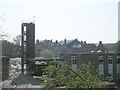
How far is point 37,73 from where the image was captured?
28.8 meters

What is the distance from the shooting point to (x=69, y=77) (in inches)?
251

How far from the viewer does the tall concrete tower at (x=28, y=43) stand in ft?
97.3

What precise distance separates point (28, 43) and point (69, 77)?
2419cm

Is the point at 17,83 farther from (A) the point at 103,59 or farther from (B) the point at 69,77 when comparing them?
(B) the point at 69,77

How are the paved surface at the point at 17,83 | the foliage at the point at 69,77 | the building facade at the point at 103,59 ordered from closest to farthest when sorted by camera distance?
the foliage at the point at 69,77, the paved surface at the point at 17,83, the building facade at the point at 103,59

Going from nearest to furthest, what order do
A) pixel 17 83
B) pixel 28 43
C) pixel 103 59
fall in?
pixel 17 83 → pixel 103 59 → pixel 28 43

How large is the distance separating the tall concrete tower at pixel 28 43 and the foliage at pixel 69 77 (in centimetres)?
2314

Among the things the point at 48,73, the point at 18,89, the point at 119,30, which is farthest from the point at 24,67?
the point at 48,73

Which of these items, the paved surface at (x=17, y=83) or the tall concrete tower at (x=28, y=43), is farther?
the tall concrete tower at (x=28, y=43)

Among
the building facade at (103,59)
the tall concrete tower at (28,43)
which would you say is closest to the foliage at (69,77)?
the building facade at (103,59)

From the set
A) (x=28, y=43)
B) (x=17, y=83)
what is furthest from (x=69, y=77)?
(x=28, y=43)

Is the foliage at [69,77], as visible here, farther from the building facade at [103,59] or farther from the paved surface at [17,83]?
the building facade at [103,59]

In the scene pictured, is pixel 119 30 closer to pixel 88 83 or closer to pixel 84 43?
pixel 88 83

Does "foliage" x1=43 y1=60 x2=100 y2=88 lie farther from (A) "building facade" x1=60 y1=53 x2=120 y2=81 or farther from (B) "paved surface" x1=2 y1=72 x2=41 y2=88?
(A) "building facade" x1=60 y1=53 x2=120 y2=81
